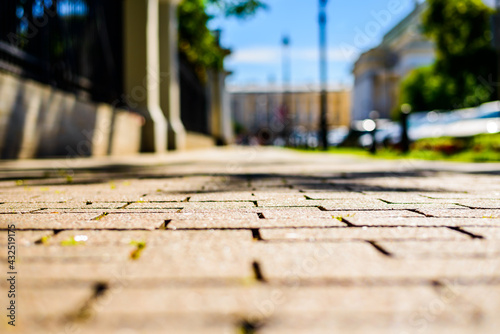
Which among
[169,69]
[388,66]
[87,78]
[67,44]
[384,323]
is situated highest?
[388,66]

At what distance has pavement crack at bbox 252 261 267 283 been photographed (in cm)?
120

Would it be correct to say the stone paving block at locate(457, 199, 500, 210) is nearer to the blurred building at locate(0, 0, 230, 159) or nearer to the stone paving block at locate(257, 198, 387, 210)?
the stone paving block at locate(257, 198, 387, 210)

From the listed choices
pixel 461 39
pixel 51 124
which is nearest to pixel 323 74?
pixel 461 39

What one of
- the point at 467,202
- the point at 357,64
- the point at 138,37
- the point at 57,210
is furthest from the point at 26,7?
the point at 357,64

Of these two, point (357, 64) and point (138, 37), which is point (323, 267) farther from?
point (357, 64)

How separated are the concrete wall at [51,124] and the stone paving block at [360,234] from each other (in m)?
5.61

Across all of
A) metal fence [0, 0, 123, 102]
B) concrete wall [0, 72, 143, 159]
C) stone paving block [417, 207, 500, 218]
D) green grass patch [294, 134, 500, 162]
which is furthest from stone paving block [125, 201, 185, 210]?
green grass patch [294, 134, 500, 162]

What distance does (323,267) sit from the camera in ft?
4.30

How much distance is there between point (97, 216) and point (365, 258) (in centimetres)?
133

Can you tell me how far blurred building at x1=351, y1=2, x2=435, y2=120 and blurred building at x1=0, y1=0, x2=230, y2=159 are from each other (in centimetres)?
5924

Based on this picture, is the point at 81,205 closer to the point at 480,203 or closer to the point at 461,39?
the point at 480,203

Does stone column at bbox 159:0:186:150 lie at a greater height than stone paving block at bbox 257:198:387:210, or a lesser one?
greater

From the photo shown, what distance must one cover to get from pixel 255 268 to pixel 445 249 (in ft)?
2.14

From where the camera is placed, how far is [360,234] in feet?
5.80
